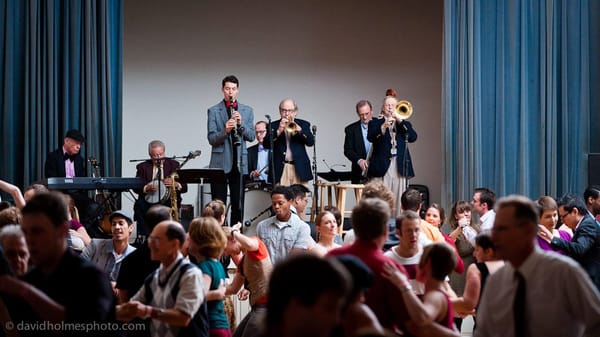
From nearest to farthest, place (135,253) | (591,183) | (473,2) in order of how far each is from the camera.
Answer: (135,253), (591,183), (473,2)

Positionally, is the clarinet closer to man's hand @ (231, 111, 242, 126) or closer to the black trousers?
man's hand @ (231, 111, 242, 126)

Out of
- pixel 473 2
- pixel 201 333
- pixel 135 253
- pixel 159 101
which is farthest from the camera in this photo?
pixel 159 101

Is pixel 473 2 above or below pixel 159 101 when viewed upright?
above

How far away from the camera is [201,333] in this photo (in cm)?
439

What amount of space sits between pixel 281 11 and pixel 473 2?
156 inches

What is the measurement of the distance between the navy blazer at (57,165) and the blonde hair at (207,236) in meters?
6.47

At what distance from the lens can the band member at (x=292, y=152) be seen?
11.3 meters

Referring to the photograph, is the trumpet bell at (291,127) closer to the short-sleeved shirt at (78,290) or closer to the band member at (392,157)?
the band member at (392,157)

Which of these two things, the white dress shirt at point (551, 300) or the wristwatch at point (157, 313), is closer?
the white dress shirt at point (551, 300)

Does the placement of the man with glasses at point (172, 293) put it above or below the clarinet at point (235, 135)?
below

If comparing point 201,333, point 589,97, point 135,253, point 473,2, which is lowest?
point 201,333

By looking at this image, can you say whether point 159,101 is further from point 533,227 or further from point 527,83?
point 533,227

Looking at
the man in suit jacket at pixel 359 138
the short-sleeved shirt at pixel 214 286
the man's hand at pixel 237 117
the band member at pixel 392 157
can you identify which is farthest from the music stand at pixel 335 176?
the short-sleeved shirt at pixel 214 286

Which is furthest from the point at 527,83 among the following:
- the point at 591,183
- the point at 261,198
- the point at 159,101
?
the point at 159,101
